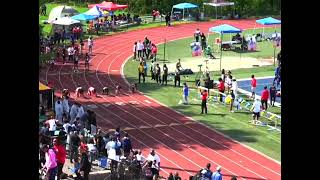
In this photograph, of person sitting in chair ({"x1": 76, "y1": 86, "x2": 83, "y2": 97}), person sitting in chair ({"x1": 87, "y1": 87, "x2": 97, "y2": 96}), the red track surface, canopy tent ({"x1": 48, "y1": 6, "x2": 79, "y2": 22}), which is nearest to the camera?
the red track surface

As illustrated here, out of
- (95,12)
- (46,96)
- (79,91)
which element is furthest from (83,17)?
(46,96)

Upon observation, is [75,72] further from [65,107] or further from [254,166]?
[254,166]

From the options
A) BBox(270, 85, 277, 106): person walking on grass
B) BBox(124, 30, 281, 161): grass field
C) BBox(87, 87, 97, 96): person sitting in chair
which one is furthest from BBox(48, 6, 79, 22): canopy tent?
BBox(270, 85, 277, 106): person walking on grass

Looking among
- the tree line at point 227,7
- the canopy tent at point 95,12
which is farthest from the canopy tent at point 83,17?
the tree line at point 227,7

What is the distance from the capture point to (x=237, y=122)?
21922mm

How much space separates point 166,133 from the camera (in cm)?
2041

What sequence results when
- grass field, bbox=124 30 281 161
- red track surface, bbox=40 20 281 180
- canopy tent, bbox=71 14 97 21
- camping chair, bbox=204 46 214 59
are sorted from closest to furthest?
1. red track surface, bbox=40 20 281 180
2. grass field, bbox=124 30 281 161
3. camping chair, bbox=204 46 214 59
4. canopy tent, bbox=71 14 97 21

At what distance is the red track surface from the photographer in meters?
17.0

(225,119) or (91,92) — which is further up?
(91,92)

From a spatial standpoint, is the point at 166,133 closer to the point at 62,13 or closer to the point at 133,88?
the point at 133,88

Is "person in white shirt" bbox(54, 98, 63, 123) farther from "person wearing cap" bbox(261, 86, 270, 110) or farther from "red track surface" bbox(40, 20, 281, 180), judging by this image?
"person wearing cap" bbox(261, 86, 270, 110)

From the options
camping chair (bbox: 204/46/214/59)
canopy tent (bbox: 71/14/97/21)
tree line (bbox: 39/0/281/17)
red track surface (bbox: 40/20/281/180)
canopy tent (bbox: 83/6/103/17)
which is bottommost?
red track surface (bbox: 40/20/281/180)

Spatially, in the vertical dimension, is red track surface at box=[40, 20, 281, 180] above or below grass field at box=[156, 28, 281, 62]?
below
